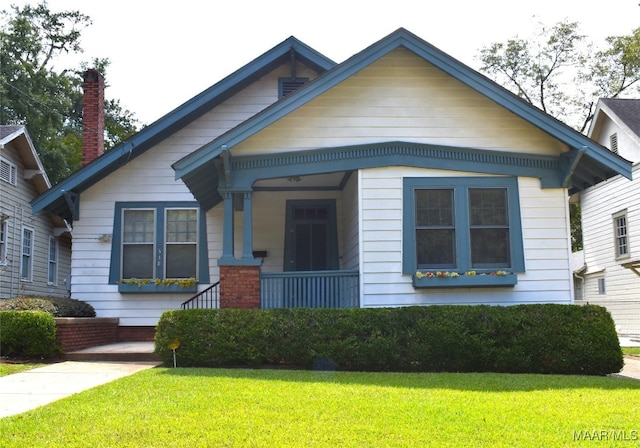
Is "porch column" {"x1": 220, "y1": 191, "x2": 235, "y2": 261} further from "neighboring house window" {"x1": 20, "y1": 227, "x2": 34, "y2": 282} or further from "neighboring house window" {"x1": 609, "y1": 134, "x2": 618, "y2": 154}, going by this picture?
"neighboring house window" {"x1": 609, "y1": 134, "x2": 618, "y2": 154}

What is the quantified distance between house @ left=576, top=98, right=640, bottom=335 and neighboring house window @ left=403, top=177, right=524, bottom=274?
30.1 ft

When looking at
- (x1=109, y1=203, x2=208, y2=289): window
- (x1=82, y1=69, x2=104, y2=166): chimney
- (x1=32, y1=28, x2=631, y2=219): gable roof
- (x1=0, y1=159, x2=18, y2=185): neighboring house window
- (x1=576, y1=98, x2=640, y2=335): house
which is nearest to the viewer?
(x1=32, y1=28, x2=631, y2=219): gable roof

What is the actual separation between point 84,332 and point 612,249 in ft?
59.2

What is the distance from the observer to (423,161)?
12469mm

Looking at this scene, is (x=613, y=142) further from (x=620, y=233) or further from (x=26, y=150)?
(x=26, y=150)

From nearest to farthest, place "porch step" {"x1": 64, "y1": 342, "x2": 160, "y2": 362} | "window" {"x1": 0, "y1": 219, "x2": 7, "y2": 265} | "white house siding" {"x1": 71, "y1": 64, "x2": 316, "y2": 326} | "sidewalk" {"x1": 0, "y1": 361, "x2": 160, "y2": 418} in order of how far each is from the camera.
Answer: "sidewalk" {"x1": 0, "y1": 361, "x2": 160, "y2": 418}, "porch step" {"x1": 64, "y1": 342, "x2": 160, "y2": 362}, "white house siding" {"x1": 71, "y1": 64, "x2": 316, "y2": 326}, "window" {"x1": 0, "y1": 219, "x2": 7, "y2": 265}

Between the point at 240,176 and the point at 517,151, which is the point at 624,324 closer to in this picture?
the point at 517,151

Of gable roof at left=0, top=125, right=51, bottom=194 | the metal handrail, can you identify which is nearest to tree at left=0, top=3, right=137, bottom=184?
gable roof at left=0, top=125, right=51, bottom=194

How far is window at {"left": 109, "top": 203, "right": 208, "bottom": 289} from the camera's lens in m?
15.6

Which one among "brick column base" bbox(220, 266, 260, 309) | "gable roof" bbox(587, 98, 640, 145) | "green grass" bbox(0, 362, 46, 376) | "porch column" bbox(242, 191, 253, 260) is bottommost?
"green grass" bbox(0, 362, 46, 376)

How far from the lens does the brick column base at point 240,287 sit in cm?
1184

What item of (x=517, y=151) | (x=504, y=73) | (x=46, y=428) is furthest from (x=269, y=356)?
(x=504, y=73)

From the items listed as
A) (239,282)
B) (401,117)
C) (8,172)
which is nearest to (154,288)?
(239,282)

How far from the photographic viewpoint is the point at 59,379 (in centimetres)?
991
